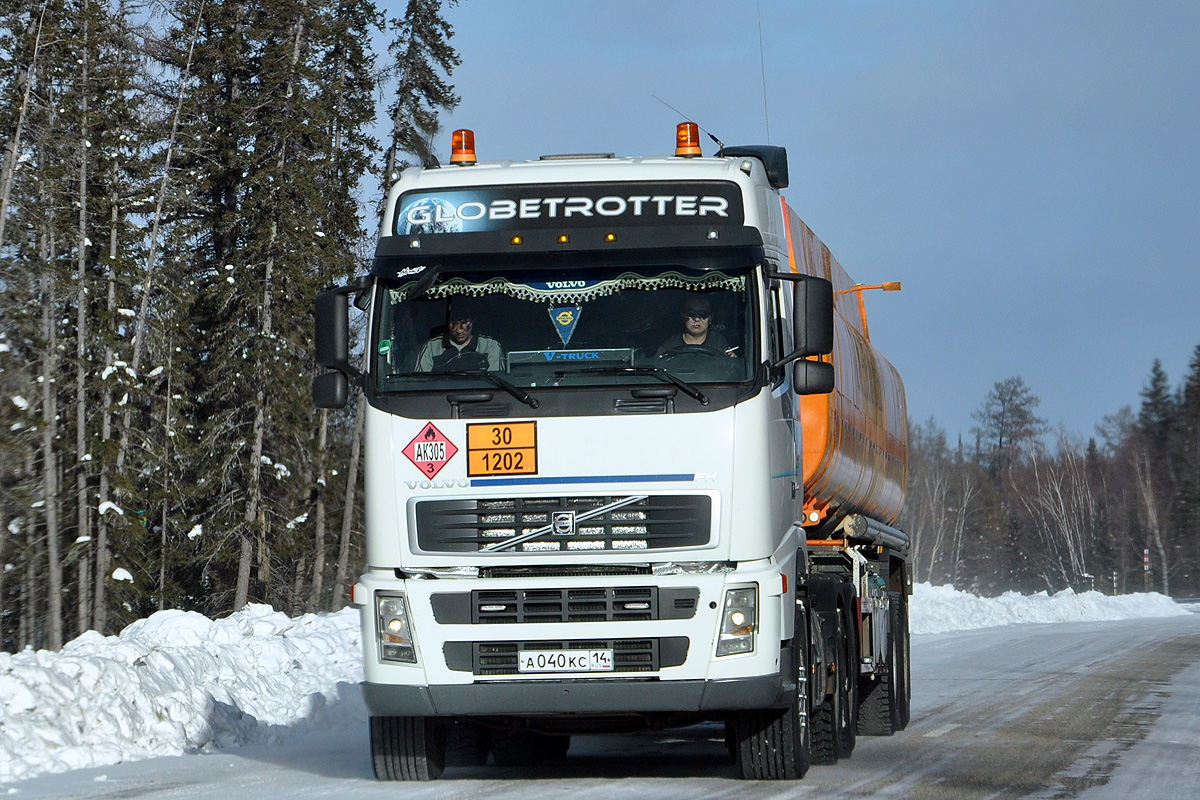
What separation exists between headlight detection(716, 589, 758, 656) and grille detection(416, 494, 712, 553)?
40 cm

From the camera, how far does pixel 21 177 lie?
29.2m

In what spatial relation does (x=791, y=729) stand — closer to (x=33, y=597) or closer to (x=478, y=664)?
(x=478, y=664)

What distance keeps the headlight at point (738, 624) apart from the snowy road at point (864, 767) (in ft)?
2.65

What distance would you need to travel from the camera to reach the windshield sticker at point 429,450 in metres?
8.59

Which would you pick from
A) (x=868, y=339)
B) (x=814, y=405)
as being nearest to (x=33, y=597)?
(x=868, y=339)

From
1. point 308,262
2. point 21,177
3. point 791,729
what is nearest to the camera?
point 791,729

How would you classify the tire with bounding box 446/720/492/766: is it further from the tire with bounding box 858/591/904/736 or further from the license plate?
the tire with bounding box 858/591/904/736

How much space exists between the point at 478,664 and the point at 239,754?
11.3ft

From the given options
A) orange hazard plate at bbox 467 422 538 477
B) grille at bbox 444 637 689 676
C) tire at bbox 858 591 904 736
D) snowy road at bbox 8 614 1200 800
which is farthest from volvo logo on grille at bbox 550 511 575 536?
tire at bbox 858 591 904 736

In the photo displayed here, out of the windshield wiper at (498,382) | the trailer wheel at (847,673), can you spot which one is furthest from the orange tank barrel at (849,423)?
the windshield wiper at (498,382)

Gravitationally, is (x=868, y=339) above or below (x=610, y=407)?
above

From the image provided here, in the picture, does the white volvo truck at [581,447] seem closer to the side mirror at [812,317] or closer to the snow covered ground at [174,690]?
the side mirror at [812,317]

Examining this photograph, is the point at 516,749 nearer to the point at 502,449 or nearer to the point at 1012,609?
the point at 502,449

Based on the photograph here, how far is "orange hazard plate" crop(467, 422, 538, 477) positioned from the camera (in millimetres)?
8516
